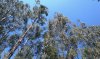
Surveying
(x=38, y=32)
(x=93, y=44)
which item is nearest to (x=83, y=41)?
(x=93, y=44)

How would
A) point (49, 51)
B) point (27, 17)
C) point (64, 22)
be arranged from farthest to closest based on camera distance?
point (27, 17)
point (64, 22)
point (49, 51)

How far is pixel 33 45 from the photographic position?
→ 26203mm

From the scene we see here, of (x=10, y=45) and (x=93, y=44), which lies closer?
(x=93, y=44)

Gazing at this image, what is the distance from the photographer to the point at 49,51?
24.2 m

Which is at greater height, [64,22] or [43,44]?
[64,22]

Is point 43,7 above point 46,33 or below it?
above

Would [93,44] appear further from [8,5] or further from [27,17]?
[8,5]

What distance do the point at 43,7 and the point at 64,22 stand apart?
2.76 metres

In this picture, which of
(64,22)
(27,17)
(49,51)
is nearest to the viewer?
(49,51)

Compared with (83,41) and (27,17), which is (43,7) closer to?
(27,17)

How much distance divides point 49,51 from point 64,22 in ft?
12.2

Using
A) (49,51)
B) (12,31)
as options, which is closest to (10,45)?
(12,31)

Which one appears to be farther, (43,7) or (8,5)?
(8,5)

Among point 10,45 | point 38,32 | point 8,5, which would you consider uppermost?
point 8,5
